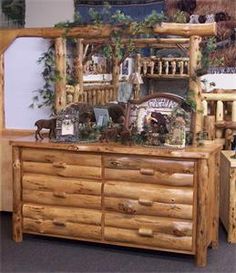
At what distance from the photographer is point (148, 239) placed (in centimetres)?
334

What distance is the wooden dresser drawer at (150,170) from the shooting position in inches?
127

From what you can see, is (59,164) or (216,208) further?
(216,208)

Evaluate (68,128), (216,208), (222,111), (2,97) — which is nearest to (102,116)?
(68,128)

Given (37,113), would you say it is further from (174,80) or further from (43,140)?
(174,80)

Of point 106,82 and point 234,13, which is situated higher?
point 234,13

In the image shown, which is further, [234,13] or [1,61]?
[234,13]

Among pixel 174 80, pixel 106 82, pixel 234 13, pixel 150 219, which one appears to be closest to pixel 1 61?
pixel 106 82

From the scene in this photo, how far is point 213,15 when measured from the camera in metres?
4.91

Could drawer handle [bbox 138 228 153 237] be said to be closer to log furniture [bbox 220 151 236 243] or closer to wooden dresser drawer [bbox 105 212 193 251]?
wooden dresser drawer [bbox 105 212 193 251]

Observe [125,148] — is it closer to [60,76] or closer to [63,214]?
[63,214]

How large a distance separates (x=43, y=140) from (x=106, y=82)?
75 cm

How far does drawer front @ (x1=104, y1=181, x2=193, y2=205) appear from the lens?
10.6 ft

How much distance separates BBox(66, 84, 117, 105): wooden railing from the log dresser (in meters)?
0.54

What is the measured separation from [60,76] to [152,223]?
1389 mm
